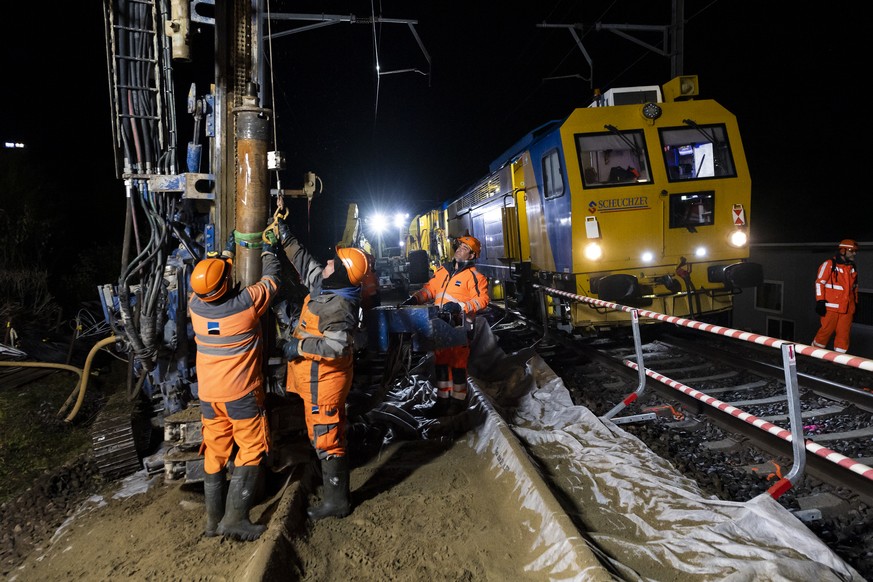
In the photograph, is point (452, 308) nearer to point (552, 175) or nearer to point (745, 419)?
point (745, 419)

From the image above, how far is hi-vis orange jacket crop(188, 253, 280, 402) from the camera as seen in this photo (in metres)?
3.36

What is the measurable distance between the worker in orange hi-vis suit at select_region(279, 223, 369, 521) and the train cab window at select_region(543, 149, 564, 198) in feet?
14.6

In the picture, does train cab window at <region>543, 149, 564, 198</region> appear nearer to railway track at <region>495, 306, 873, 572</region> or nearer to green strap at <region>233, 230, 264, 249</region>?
railway track at <region>495, 306, 873, 572</region>

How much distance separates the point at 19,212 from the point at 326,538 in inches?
520

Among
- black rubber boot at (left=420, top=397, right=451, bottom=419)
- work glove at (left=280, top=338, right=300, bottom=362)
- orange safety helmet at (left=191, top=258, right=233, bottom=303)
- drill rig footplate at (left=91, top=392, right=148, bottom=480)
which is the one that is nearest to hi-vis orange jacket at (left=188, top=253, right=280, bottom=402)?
orange safety helmet at (left=191, top=258, right=233, bottom=303)

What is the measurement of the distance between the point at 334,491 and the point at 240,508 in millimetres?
614

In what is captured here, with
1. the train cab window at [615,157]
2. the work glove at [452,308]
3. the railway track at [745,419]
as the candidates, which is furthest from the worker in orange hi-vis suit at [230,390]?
the train cab window at [615,157]

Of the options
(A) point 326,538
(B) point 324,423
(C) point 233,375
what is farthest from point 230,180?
(A) point 326,538

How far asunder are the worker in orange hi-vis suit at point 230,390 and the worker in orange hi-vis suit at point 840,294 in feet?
23.9

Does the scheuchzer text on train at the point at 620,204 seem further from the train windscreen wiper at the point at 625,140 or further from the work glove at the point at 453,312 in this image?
the work glove at the point at 453,312

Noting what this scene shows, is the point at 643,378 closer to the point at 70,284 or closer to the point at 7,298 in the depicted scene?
the point at 7,298

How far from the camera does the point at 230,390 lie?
11.1 feet

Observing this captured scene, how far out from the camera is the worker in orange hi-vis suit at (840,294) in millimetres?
7039

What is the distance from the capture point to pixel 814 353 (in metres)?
3.05
